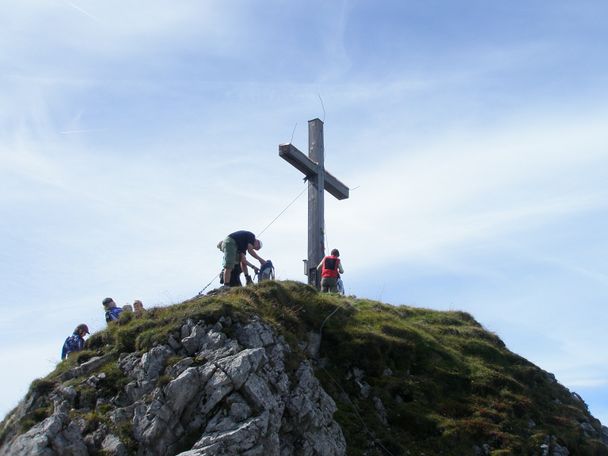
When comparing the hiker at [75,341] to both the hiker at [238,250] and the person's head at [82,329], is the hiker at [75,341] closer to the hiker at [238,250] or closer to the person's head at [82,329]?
the person's head at [82,329]

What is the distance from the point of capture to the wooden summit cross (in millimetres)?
25719

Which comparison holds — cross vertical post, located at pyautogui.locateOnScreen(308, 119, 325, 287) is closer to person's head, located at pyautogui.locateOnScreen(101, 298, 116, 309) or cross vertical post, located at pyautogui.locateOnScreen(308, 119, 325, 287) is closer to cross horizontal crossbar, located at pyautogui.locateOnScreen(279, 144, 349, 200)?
cross horizontal crossbar, located at pyautogui.locateOnScreen(279, 144, 349, 200)

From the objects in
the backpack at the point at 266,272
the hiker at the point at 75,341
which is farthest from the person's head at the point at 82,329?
the backpack at the point at 266,272

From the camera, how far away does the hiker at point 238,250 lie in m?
21.4

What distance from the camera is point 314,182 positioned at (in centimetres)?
2631

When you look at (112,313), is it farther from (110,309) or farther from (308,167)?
(308,167)

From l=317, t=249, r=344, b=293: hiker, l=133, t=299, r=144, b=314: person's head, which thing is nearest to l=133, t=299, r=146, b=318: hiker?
l=133, t=299, r=144, b=314: person's head

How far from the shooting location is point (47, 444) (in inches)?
583

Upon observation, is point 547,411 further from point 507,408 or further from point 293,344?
point 293,344

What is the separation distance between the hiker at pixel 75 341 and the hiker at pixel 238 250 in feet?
12.0

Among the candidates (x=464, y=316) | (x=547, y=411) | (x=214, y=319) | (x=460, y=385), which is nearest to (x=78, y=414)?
(x=214, y=319)

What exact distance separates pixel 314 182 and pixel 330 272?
10.4 feet

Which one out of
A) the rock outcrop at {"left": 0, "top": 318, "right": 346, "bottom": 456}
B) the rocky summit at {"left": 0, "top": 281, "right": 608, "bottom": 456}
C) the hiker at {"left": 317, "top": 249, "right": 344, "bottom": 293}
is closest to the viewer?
the rock outcrop at {"left": 0, "top": 318, "right": 346, "bottom": 456}

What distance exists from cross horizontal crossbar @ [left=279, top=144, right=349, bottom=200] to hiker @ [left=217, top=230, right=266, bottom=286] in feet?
14.2
